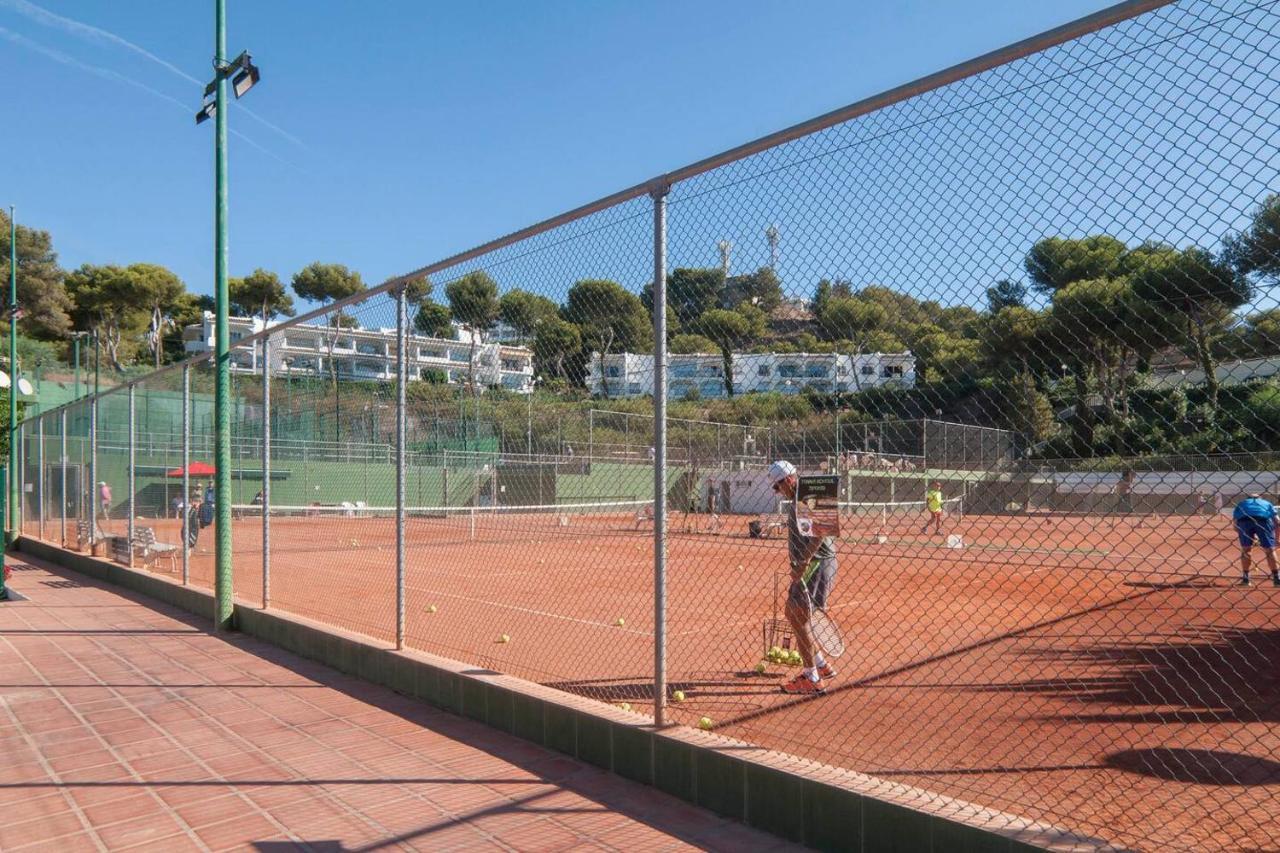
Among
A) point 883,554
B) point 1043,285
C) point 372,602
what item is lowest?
point 372,602

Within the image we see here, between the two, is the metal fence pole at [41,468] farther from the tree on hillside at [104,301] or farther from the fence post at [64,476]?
the tree on hillside at [104,301]

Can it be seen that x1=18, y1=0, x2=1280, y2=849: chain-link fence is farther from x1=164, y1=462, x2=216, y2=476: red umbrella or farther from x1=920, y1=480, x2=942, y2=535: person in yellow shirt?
x1=164, y1=462, x2=216, y2=476: red umbrella

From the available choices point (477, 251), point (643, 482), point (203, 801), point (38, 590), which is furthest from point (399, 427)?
point (38, 590)

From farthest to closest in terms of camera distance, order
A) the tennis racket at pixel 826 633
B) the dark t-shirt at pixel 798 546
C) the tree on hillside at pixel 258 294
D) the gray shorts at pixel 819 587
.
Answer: the tree on hillside at pixel 258 294 < the gray shorts at pixel 819 587 < the tennis racket at pixel 826 633 < the dark t-shirt at pixel 798 546

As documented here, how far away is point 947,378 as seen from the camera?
346 centimetres

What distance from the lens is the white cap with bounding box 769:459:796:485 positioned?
16.4ft

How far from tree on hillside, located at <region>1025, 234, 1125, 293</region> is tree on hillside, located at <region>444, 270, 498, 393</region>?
3.78 metres

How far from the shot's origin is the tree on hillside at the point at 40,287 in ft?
196

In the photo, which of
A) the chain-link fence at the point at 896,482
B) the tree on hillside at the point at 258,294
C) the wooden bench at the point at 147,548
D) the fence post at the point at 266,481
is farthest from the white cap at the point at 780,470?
the tree on hillside at the point at 258,294

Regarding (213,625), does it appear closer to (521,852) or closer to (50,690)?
(50,690)

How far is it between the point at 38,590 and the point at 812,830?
493 inches

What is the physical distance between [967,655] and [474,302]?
540cm

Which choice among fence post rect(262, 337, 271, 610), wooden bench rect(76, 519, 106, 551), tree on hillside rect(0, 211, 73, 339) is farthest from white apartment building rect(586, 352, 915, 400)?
tree on hillside rect(0, 211, 73, 339)

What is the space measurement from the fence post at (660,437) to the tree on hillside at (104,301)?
69.7m
